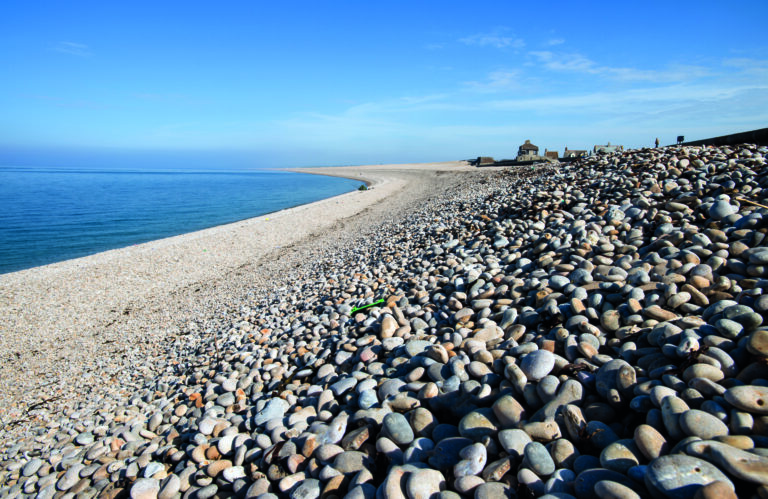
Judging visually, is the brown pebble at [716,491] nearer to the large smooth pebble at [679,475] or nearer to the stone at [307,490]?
the large smooth pebble at [679,475]

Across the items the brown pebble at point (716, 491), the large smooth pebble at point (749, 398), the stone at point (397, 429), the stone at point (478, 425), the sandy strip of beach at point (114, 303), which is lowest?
the sandy strip of beach at point (114, 303)

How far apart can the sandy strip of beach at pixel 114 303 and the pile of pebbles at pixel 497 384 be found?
124 cm

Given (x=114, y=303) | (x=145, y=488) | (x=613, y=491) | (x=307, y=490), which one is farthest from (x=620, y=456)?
(x=114, y=303)

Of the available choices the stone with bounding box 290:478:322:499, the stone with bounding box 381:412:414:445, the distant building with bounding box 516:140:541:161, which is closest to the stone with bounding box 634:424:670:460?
the stone with bounding box 381:412:414:445

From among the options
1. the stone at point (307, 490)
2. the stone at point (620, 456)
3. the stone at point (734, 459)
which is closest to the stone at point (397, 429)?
the stone at point (307, 490)

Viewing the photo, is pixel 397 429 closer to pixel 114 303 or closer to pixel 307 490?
pixel 307 490

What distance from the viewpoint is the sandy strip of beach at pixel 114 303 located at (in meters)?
5.84

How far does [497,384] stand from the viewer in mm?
2738

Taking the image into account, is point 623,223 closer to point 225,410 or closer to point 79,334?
point 225,410

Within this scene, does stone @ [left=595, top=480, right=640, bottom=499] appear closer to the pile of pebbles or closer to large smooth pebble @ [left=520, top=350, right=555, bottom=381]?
the pile of pebbles

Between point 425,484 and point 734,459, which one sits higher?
point 734,459

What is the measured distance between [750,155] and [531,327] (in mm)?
6197

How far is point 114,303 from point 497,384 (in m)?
9.49

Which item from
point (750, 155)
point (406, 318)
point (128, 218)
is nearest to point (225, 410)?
point (406, 318)
